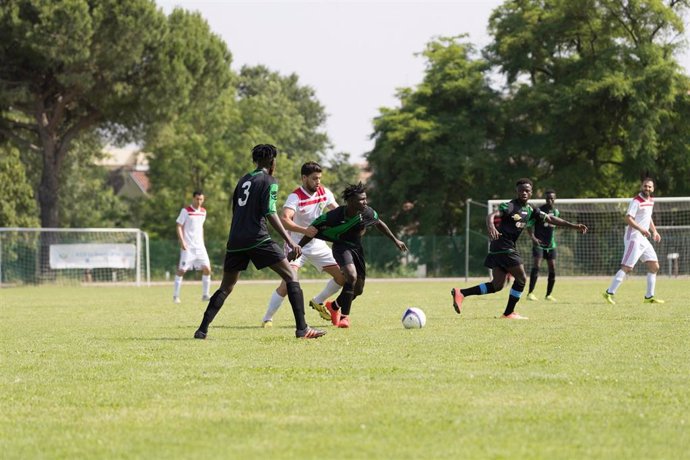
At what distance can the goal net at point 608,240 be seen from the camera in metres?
37.2

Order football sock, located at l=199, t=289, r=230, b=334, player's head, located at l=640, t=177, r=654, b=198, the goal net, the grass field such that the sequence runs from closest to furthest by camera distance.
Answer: the grass field < football sock, located at l=199, t=289, r=230, b=334 < player's head, located at l=640, t=177, r=654, b=198 < the goal net

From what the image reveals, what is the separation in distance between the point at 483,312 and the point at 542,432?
10.6 metres

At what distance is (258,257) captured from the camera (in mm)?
11391

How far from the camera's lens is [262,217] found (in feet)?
37.4

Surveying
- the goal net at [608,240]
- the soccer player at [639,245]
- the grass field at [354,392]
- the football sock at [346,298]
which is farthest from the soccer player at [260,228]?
the goal net at [608,240]

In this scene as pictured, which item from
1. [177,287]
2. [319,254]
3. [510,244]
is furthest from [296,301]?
[177,287]

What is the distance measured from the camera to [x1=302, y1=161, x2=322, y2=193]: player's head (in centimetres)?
1310

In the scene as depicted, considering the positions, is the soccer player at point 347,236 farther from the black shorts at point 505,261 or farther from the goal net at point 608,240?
the goal net at point 608,240

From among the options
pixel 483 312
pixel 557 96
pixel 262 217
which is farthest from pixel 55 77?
pixel 262 217

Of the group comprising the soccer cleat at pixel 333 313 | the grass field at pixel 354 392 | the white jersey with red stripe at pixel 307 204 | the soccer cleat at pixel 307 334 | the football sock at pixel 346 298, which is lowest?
the grass field at pixel 354 392

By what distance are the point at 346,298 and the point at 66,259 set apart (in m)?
26.2

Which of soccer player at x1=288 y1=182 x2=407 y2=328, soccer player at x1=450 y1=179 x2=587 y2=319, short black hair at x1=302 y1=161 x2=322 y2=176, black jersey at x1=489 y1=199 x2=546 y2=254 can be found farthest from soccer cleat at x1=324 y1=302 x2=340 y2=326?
black jersey at x1=489 y1=199 x2=546 y2=254

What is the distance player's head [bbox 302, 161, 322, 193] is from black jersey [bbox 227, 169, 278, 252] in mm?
1799

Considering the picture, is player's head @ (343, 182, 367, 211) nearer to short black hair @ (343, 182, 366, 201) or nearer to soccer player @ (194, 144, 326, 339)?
short black hair @ (343, 182, 366, 201)
